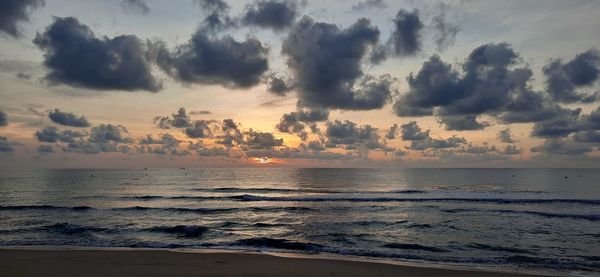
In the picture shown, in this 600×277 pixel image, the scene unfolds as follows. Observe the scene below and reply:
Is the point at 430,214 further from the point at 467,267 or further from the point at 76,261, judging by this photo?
the point at 76,261

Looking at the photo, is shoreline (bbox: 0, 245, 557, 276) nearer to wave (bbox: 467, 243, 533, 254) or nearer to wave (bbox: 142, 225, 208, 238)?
wave (bbox: 467, 243, 533, 254)

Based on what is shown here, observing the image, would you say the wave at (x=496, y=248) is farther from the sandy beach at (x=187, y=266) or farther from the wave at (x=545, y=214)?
the wave at (x=545, y=214)

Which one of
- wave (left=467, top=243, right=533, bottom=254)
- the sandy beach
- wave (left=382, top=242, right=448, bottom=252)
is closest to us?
the sandy beach

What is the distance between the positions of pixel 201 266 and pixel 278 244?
7680mm

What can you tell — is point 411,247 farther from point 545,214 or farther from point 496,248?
point 545,214

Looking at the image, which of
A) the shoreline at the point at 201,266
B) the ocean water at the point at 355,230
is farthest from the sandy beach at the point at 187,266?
the ocean water at the point at 355,230

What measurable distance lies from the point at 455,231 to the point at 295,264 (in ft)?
49.9

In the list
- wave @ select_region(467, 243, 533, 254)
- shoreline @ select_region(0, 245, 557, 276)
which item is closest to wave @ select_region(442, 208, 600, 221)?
wave @ select_region(467, 243, 533, 254)

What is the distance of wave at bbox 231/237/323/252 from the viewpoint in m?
→ 21.1

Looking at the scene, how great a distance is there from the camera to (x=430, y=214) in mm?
34781

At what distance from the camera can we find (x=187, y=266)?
14844 mm

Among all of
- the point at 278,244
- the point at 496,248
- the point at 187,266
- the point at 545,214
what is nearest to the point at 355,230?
the point at 278,244

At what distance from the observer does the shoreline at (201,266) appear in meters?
13.8

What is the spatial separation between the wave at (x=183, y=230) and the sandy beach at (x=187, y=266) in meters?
7.85
